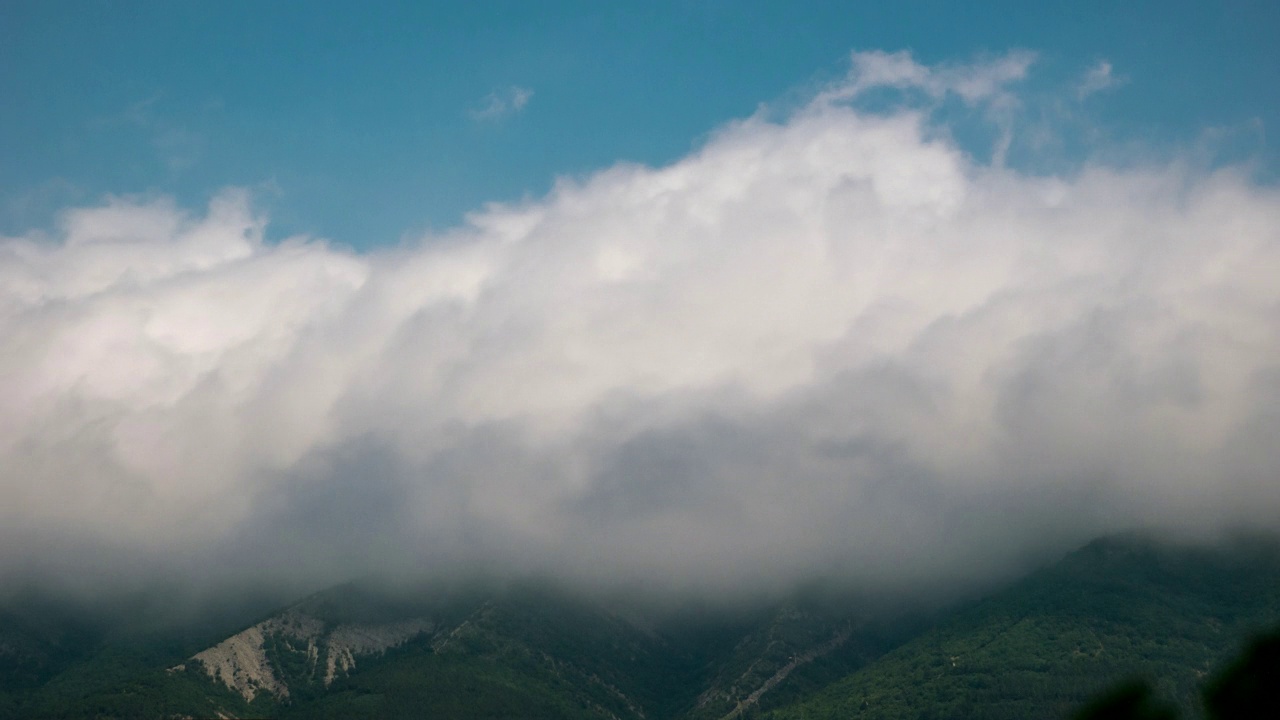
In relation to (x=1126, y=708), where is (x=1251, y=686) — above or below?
below

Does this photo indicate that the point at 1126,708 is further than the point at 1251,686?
No

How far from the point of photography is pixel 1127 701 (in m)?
111

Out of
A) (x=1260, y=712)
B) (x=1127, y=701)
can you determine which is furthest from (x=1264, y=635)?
(x=1127, y=701)

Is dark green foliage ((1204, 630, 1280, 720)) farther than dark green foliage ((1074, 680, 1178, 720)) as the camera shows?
Yes

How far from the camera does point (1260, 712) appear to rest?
377 ft

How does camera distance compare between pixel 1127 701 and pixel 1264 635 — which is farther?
pixel 1264 635

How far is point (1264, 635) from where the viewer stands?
123250 mm

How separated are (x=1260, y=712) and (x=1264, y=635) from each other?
11396mm

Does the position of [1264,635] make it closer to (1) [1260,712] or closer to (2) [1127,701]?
(1) [1260,712]

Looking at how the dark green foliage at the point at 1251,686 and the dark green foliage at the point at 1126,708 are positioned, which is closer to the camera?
the dark green foliage at the point at 1126,708

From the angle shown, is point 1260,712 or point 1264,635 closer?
point 1260,712

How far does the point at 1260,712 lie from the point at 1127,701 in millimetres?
16175
